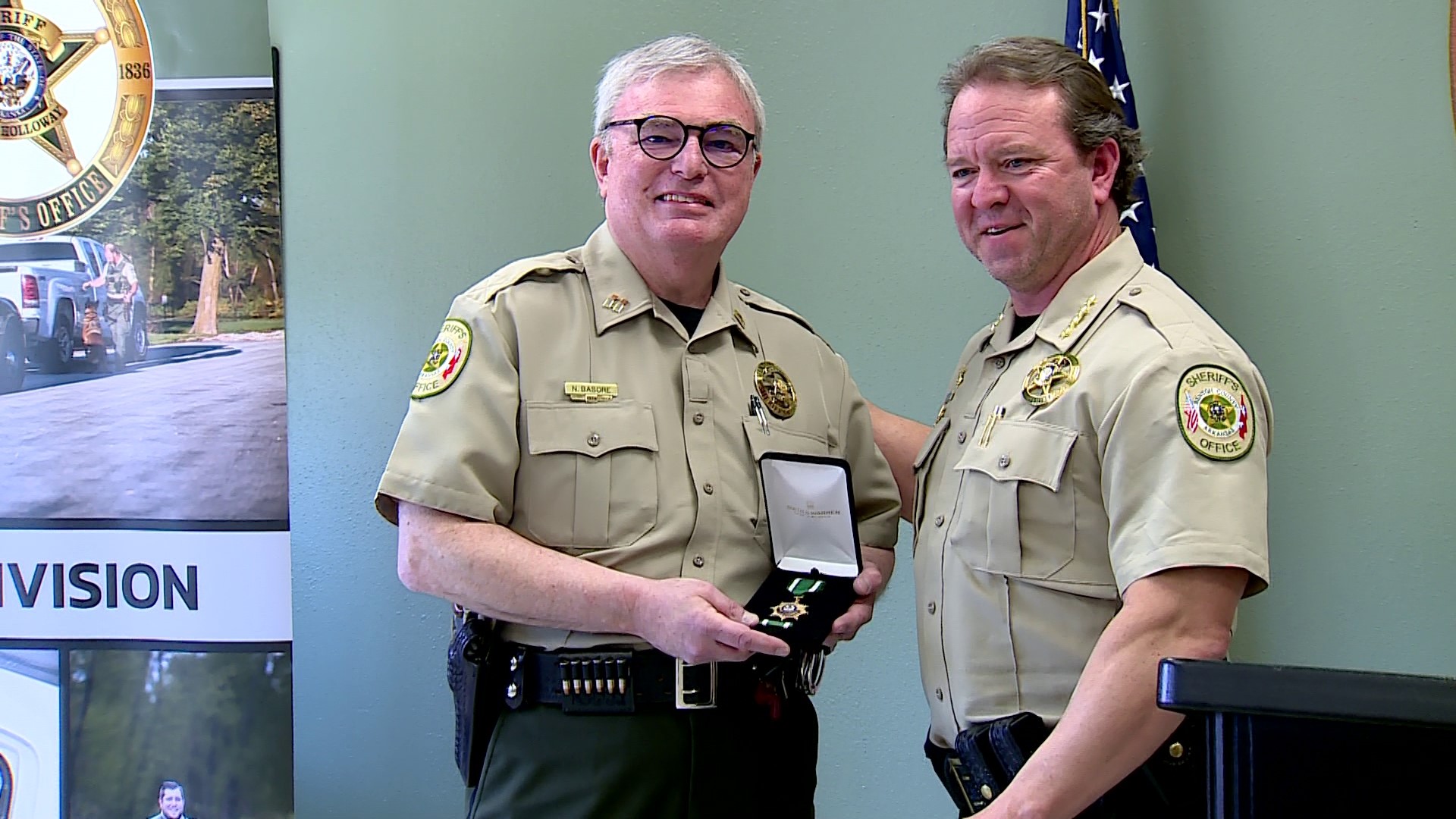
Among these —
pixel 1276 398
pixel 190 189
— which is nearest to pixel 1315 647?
pixel 1276 398

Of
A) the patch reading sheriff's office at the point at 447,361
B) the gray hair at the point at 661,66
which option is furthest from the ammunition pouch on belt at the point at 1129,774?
the gray hair at the point at 661,66

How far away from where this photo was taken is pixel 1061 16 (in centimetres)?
268

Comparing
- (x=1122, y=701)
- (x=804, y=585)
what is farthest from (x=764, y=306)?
(x=1122, y=701)

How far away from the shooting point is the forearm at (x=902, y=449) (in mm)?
1989

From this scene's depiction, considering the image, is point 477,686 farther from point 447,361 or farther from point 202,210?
point 202,210

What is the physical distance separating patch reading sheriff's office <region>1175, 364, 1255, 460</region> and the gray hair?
747 millimetres

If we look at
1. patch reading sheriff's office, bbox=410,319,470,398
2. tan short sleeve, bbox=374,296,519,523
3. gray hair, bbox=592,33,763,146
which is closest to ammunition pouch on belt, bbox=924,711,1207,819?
tan short sleeve, bbox=374,296,519,523

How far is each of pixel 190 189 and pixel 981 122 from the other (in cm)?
151

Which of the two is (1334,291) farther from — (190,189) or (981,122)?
(190,189)

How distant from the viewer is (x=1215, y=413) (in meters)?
1.31

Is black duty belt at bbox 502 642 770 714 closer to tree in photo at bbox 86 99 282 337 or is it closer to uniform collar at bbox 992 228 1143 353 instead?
uniform collar at bbox 992 228 1143 353

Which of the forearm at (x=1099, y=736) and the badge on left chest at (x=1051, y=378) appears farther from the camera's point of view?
the badge on left chest at (x=1051, y=378)

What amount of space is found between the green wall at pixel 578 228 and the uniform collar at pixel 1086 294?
117 centimetres

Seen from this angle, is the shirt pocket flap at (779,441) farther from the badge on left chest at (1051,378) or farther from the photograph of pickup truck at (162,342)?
the photograph of pickup truck at (162,342)
